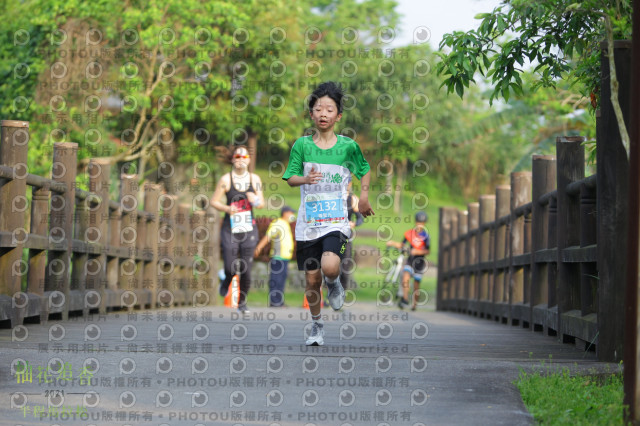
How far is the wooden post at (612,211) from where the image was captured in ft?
19.4

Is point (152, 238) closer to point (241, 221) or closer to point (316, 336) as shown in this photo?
point (241, 221)

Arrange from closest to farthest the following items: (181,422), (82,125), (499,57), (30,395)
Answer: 1. (181,422)
2. (30,395)
3. (499,57)
4. (82,125)

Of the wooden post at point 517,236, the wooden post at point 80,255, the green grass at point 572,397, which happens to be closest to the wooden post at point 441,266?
the wooden post at point 517,236

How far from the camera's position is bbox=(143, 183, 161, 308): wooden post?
45.5 feet

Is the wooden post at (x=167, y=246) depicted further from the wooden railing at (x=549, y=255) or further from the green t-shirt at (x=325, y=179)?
the green t-shirt at (x=325, y=179)

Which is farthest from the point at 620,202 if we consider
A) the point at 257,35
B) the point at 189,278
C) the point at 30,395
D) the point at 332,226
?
the point at 257,35

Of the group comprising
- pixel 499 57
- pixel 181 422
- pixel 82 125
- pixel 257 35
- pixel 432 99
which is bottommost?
pixel 181 422

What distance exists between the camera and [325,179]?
7000 mm

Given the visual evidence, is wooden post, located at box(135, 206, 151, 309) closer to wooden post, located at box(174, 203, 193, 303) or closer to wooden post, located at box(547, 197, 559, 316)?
wooden post, located at box(174, 203, 193, 303)

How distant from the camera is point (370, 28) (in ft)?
223

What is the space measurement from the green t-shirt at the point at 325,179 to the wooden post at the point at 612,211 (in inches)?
64.3

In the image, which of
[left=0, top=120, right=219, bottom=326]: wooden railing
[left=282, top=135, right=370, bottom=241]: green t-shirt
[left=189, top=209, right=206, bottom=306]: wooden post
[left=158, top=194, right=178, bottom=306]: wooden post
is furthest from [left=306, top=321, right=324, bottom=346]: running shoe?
[left=189, top=209, right=206, bottom=306]: wooden post

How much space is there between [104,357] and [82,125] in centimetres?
2103

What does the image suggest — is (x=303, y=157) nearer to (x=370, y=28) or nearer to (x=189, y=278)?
(x=189, y=278)
